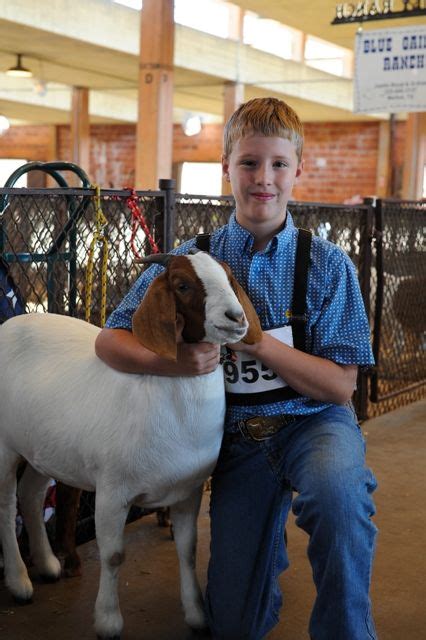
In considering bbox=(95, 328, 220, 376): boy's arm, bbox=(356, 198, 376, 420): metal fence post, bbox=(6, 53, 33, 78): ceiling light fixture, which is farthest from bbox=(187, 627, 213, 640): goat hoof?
bbox=(6, 53, 33, 78): ceiling light fixture

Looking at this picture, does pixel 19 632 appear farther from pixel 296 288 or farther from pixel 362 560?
pixel 296 288

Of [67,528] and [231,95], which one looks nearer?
[67,528]

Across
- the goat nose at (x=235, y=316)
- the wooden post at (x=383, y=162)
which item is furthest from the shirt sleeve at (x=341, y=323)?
the wooden post at (x=383, y=162)

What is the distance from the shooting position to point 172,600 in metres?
2.59

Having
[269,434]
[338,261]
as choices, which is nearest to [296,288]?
[338,261]

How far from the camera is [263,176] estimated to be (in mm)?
2166

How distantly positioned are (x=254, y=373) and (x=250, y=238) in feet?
1.21

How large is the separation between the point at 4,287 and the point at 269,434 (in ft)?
3.14

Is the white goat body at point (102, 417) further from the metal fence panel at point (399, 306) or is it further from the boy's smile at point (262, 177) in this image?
the metal fence panel at point (399, 306)

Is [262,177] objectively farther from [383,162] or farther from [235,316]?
[383,162]

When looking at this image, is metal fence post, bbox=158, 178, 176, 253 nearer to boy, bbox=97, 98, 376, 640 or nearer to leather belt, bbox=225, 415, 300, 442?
boy, bbox=97, 98, 376, 640

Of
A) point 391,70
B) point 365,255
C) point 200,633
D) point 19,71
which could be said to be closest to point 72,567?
point 200,633

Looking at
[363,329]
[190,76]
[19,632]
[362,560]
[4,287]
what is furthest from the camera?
[190,76]

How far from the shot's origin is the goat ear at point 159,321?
74.4 inches
